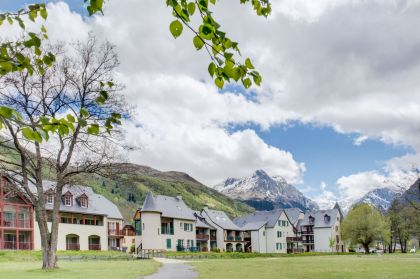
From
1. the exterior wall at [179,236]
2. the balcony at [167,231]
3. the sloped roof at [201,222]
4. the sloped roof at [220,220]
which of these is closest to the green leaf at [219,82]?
the balcony at [167,231]

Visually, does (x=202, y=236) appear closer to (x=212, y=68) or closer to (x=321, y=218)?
(x=321, y=218)

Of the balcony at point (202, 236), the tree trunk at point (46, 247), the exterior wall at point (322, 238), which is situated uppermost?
the tree trunk at point (46, 247)

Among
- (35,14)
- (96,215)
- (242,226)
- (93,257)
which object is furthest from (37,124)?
(242,226)

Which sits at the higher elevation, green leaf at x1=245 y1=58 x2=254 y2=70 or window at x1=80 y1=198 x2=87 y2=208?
green leaf at x1=245 y1=58 x2=254 y2=70

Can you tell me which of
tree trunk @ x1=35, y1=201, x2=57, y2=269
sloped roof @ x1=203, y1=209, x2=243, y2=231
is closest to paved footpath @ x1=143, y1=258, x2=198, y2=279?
tree trunk @ x1=35, y1=201, x2=57, y2=269

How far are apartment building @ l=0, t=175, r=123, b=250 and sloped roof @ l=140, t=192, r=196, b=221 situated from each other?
5839 millimetres

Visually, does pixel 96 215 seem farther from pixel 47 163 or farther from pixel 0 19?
pixel 0 19

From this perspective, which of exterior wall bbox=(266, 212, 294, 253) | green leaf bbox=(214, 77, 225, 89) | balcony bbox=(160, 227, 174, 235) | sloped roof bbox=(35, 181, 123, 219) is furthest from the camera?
exterior wall bbox=(266, 212, 294, 253)

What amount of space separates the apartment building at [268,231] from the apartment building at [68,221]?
1365 inches

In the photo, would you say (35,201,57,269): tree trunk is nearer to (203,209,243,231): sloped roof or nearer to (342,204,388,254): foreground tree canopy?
(203,209,243,231): sloped roof

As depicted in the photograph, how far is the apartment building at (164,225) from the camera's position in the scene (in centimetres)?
7738

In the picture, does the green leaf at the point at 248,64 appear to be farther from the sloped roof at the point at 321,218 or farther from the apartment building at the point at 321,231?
the sloped roof at the point at 321,218

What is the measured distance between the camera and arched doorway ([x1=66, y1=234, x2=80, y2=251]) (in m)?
66.5

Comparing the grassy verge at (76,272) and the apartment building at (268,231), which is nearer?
the grassy verge at (76,272)
